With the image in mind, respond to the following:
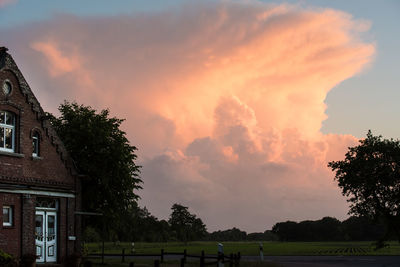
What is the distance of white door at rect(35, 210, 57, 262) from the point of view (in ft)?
91.0

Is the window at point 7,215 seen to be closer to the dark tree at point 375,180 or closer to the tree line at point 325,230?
the dark tree at point 375,180

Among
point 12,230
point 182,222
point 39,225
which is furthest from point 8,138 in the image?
point 182,222

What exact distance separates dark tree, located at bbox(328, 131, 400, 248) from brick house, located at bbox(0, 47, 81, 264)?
2013cm

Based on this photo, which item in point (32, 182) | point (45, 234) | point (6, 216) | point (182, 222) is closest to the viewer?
point (6, 216)

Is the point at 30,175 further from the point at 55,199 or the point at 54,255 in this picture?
the point at 54,255

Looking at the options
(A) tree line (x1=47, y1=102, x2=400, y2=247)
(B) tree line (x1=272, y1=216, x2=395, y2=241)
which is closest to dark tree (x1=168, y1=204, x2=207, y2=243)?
(B) tree line (x1=272, y1=216, x2=395, y2=241)

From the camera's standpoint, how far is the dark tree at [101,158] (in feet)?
113

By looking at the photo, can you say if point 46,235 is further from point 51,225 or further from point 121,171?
point 121,171

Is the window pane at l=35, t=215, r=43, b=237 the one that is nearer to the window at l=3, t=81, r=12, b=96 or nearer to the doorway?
the doorway

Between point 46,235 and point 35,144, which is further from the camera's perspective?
point 35,144

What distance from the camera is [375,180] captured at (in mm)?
38781

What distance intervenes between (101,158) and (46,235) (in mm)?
7686

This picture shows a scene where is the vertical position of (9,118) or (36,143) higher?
(9,118)

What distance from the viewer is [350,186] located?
131 ft
